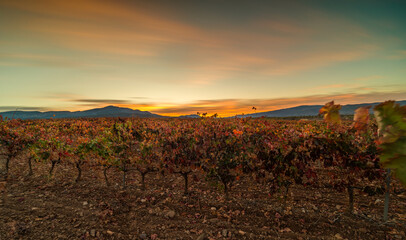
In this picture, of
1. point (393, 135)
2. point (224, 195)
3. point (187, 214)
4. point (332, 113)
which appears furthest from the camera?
point (224, 195)

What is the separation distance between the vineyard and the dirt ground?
0.03m

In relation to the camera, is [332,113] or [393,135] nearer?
[393,135]

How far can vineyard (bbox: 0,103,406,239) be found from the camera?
4.59 meters

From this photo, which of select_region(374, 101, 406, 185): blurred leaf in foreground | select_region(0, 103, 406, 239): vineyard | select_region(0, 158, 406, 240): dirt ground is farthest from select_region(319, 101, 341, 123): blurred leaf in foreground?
select_region(0, 158, 406, 240): dirt ground

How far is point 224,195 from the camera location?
6352 mm

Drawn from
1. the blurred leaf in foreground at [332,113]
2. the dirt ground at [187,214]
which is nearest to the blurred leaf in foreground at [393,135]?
the blurred leaf in foreground at [332,113]

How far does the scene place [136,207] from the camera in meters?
5.71

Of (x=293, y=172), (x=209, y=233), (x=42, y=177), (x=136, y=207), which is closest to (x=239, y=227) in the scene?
(x=209, y=233)

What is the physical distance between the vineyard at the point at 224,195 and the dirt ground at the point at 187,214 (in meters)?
0.03

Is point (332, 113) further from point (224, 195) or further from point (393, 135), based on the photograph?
point (224, 195)

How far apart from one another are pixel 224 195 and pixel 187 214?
157 centimetres

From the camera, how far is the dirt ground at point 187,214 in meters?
4.49

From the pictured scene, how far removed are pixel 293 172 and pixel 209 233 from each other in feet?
8.79

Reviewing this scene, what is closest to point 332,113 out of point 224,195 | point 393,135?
point 393,135
